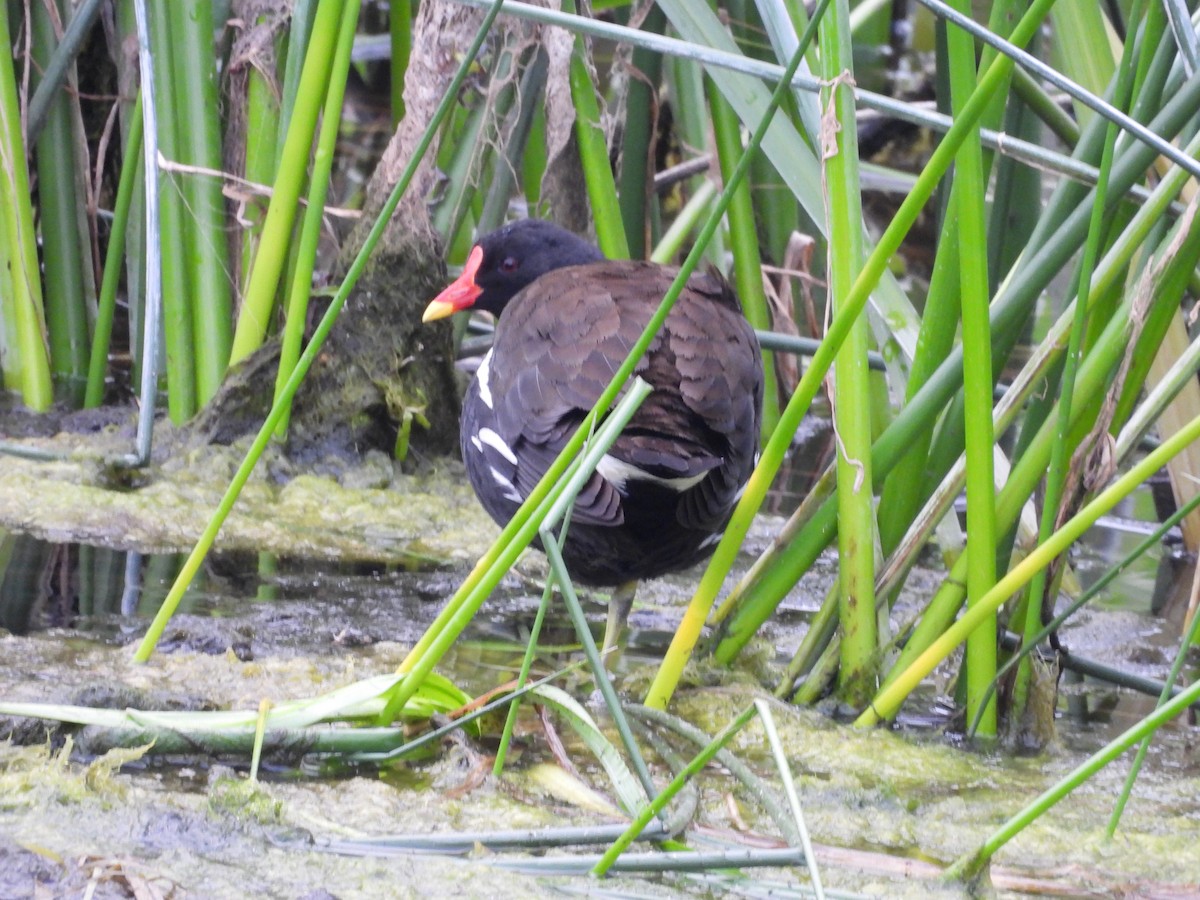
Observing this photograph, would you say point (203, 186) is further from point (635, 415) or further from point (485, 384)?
point (635, 415)

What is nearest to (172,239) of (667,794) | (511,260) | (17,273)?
(17,273)

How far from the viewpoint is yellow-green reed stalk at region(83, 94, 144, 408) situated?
9.02 ft

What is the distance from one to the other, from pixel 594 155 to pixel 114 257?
957 millimetres

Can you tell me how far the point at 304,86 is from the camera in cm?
253

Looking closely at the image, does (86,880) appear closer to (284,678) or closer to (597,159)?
(284,678)

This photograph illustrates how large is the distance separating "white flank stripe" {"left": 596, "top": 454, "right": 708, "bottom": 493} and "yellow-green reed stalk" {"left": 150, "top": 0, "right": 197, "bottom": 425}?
1.32m

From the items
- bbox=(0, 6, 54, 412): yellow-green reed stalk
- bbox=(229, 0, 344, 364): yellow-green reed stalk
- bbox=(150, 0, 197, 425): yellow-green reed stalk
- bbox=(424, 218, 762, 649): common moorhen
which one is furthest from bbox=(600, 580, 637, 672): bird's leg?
bbox=(0, 6, 54, 412): yellow-green reed stalk

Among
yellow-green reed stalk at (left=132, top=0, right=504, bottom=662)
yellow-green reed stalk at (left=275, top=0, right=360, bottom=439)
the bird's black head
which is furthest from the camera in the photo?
the bird's black head

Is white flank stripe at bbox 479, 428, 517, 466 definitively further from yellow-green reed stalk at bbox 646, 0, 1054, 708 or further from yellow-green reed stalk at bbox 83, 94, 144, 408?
yellow-green reed stalk at bbox 83, 94, 144, 408

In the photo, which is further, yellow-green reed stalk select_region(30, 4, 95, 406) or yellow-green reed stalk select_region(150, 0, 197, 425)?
yellow-green reed stalk select_region(30, 4, 95, 406)

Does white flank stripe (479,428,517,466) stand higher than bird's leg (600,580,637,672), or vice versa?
white flank stripe (479,428,517,466)

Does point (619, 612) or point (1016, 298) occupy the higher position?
point (1016, 298)

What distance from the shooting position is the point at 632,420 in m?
1.75

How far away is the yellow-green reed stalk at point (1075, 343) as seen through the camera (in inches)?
60.7
